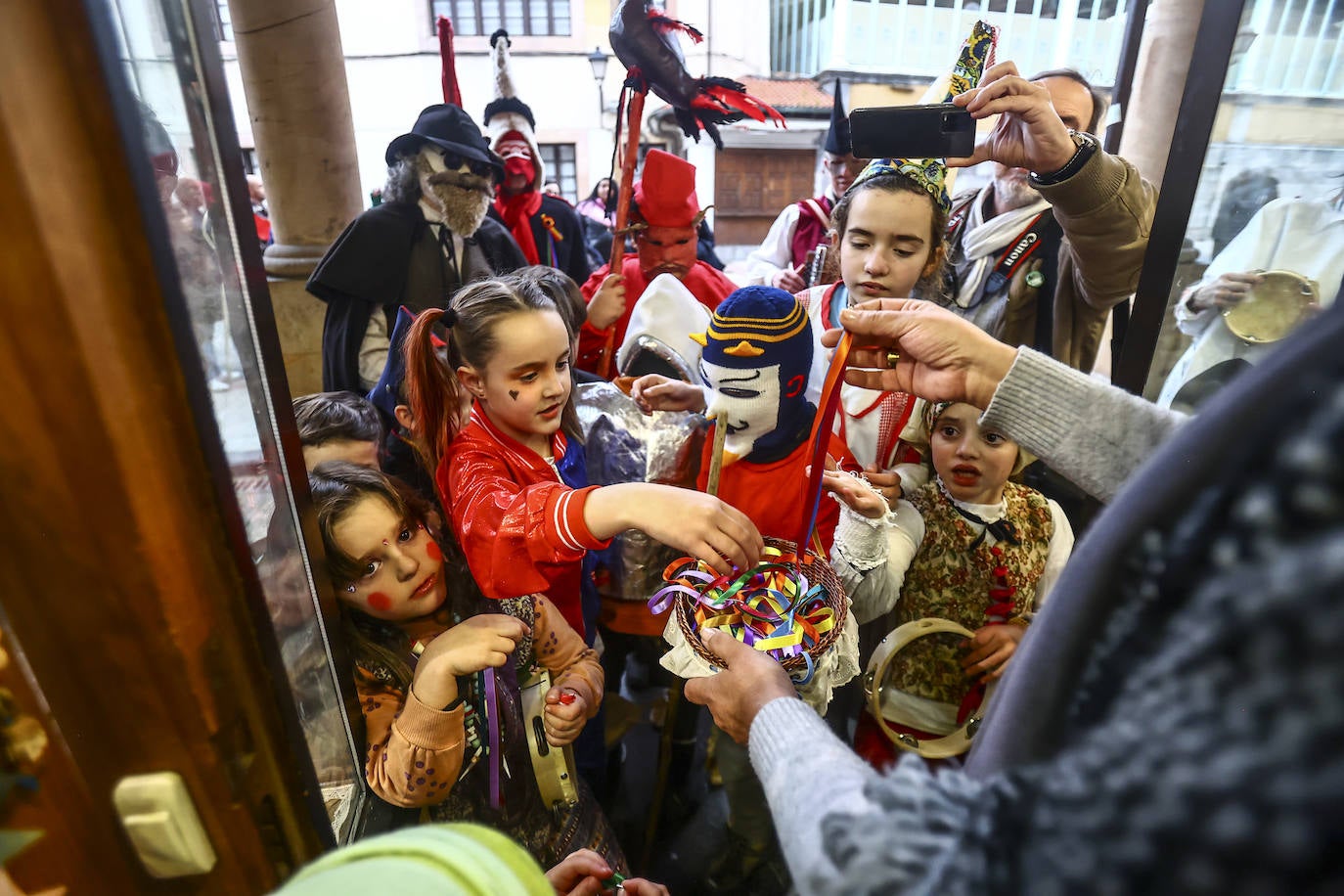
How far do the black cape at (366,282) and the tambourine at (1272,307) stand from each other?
77.8 inches

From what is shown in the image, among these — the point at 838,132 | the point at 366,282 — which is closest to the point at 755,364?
the point at 366,282

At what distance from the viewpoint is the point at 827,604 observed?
117 centimetres

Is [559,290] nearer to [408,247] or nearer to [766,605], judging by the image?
[766,605]

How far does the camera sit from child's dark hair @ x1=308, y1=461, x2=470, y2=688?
1.14 metres

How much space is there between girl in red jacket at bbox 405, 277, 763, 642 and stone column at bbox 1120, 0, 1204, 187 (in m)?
2.18

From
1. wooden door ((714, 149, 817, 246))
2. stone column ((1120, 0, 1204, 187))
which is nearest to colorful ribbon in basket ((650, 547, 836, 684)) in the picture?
stone column ((1120, 0, 1204, 187))

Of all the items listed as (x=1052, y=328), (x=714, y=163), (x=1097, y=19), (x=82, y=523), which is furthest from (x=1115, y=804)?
(x=714, y=163)

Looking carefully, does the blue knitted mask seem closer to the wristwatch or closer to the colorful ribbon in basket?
the colorful ribbon in basket

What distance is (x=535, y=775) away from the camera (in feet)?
4.20

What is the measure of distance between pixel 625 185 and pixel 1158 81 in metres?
2.02

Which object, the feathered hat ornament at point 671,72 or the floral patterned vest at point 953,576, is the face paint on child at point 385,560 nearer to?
the floral patterned vest at point 953,576

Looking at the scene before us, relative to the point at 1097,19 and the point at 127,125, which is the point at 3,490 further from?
the point at 1097,19

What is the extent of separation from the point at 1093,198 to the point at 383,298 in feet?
6.73

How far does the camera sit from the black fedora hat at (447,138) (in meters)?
2.35
